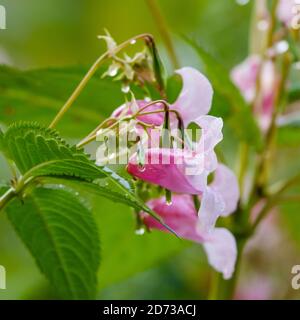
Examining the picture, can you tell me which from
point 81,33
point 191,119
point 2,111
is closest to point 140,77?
point 191,119

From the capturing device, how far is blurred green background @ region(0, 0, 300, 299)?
1118mm

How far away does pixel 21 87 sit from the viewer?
97cm

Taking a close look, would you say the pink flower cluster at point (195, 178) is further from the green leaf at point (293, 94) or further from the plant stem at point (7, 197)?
the green leaf at point (293, 94)

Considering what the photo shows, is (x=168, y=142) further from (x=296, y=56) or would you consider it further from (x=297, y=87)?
(x=297, y=87)

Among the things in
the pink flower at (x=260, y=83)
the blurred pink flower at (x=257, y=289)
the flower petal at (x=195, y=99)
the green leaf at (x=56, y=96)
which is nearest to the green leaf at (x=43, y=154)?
the flower petal at (x=195, y=99)

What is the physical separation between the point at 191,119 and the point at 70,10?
4.95 feet

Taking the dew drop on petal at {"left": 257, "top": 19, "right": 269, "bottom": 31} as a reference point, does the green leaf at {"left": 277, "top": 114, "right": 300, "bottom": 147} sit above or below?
below

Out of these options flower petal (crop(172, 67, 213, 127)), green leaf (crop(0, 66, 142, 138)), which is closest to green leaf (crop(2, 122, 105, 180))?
flower petal (crop(172, 67, 213, 127))

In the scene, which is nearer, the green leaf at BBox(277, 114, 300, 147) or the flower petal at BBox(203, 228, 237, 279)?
the flower petal at BBox(203, 228, 237, 279)

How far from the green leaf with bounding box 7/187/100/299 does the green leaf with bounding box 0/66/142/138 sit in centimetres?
19

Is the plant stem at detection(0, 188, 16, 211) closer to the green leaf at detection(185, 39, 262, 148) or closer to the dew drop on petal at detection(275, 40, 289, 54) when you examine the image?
the green leaf at detection(185, 39, 262, 148)

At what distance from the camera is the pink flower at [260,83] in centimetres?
109

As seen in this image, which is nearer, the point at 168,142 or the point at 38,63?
the point at 168,142

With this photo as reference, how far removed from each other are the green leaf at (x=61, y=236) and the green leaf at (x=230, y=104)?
0.25 m
